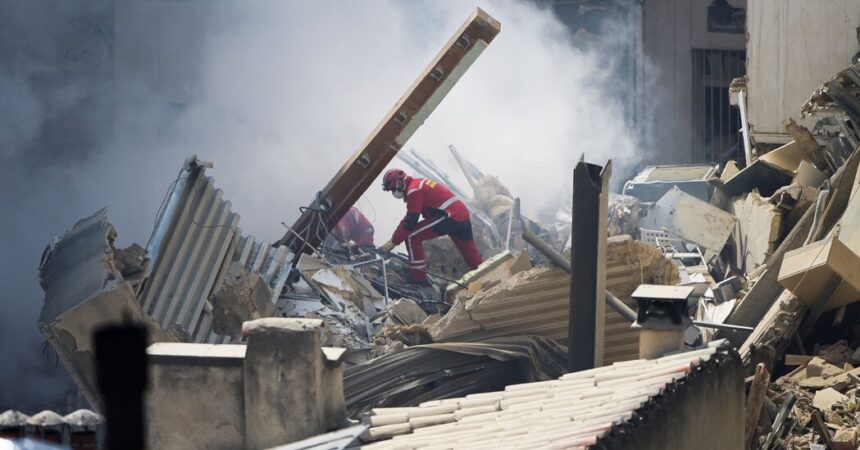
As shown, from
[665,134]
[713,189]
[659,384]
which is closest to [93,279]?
[659,384]

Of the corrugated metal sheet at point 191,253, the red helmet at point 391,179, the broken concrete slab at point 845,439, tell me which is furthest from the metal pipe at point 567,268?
the red helmet at point 391,179

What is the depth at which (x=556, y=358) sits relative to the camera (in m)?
11.7

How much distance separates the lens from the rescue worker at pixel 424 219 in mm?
16172

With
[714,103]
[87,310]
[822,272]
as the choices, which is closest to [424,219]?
[822,272]

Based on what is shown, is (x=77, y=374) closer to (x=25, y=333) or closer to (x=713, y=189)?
(x=25, y=333)

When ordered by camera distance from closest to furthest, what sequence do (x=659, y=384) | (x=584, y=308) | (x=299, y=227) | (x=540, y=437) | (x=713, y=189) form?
(x=540, y=437) < (x=659, y=384) < (x=584, y=308) < (x=299, y=227) < (x=713, y=189)

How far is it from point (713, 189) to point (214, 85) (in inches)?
310

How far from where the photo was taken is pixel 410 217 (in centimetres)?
1616

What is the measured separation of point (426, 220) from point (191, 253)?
3.65 meters

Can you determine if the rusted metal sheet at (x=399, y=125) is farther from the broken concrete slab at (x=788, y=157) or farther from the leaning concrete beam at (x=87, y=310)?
the leaning concrete beam at (x=87, y=310)

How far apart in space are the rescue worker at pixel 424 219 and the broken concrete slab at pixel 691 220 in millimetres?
2840

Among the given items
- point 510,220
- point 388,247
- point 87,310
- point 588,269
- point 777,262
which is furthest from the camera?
point 510,220

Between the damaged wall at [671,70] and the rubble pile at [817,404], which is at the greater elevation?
the damaged wall at [671,70]

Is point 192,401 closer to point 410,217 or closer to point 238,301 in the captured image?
point 238,301
